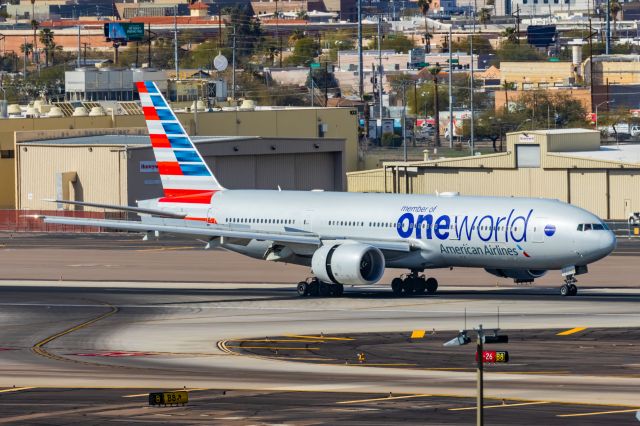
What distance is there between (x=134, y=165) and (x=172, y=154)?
1428 inches

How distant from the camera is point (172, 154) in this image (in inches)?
2958

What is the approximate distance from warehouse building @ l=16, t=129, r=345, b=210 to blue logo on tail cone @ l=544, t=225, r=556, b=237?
165 ft

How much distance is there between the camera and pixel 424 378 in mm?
44594

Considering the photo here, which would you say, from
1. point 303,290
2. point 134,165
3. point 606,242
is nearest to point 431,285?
point 303,290

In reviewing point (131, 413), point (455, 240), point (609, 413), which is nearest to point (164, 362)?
point (131, 413)

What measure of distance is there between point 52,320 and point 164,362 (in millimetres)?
13399

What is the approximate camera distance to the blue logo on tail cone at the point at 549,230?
63.9 m

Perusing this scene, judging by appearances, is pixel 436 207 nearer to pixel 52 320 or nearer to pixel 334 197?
pixel 334 197

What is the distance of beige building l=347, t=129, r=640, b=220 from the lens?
111312mm

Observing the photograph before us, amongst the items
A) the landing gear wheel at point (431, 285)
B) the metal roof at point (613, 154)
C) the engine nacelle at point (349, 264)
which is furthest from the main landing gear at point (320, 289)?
the metal roof at point (613, 154)

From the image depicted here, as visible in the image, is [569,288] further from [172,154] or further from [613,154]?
[613,154]

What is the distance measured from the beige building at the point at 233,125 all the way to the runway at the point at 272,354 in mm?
47540

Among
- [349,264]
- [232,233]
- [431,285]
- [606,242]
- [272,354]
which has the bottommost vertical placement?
[272,354]

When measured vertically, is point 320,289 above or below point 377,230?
below
